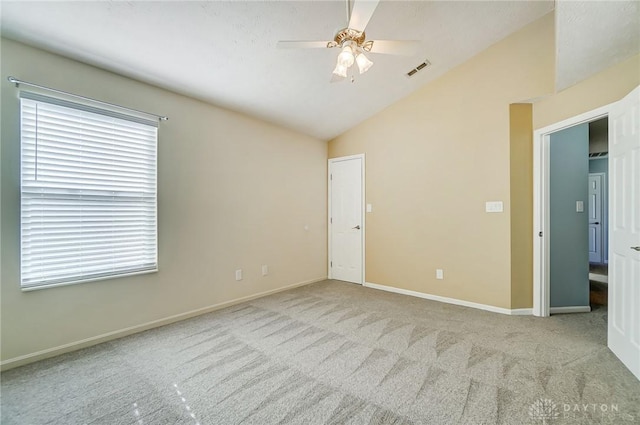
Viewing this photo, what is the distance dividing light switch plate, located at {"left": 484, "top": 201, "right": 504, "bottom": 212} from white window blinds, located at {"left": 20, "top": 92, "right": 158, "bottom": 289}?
3.86m

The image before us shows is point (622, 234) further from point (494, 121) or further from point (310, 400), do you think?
point (310, 400)

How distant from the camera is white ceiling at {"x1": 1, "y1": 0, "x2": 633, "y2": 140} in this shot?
1.94 m

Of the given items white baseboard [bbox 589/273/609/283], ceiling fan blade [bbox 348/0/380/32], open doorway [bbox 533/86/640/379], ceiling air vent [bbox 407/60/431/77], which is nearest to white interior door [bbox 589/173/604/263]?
white baseboard [bbox 589/273/609/283]

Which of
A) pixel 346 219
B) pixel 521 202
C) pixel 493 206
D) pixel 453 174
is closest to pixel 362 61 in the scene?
pixel 453 174

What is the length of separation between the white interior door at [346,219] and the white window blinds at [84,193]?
2.86 m

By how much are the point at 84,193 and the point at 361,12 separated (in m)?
2.69

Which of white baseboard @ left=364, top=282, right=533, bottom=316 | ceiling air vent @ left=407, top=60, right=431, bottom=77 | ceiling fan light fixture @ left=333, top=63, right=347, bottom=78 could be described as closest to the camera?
ceiling fan light fixture @ left=333, top=63, right=347, bottom=78

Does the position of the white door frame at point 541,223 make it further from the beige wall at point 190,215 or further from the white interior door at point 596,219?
the white interior door at point 596,219

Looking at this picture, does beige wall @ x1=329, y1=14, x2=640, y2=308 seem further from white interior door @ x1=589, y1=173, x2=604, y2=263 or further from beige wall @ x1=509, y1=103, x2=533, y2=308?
white interior door @ x1=589, y1=173, x2=604, y2=263

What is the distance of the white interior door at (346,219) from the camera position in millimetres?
4445

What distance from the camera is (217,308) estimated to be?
3240mm

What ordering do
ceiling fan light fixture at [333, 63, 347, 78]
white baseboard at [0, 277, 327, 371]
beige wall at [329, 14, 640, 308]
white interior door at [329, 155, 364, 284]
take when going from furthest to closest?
1. white interior door at [329, 155, 364, 284]
2. beige wall at [329, 14, 640, 308]
3. white baseboard at [0, 277, 327, 371]
4. ceiling fan light fixture at [333, 63, 347, 78]

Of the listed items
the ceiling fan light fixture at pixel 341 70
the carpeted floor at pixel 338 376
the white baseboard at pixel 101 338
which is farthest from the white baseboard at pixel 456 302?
the ceiling fan light fixture at pixel 341 70

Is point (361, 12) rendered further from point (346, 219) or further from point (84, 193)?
point (346, 219)
